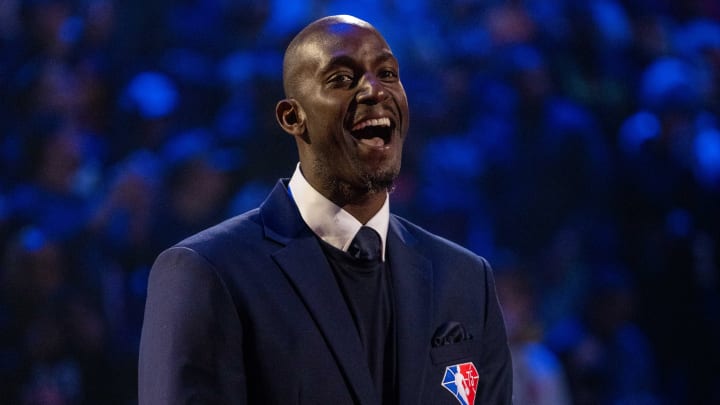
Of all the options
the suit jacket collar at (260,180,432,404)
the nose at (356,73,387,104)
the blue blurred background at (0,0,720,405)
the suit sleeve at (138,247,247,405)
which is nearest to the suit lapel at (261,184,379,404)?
the suit jacket collar at (260,180,432,404)

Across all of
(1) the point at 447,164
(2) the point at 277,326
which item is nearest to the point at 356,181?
(2) the point at 277,326

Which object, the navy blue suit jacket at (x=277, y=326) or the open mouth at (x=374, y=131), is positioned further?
the open mouth at (x=374, y=131)

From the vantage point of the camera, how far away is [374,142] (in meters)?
1.57

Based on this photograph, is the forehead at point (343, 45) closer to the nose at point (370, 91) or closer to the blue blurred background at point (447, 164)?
the nose at point (370, 91)

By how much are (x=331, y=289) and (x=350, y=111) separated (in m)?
0.30

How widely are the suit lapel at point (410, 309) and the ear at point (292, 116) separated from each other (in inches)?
9.9

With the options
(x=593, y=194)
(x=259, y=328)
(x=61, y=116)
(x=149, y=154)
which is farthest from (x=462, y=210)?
(x=259, y=328)

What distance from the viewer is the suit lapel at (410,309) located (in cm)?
151

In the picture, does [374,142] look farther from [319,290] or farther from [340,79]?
[319,290]

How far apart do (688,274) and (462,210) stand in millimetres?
1115

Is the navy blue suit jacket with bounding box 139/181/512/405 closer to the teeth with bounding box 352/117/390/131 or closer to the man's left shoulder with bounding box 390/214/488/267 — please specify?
the man's left shoulder with bounding box 390/214/488/267

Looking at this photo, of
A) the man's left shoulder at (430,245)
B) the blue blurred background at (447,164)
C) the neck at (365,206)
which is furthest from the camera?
the blue blurred background at (447,164)

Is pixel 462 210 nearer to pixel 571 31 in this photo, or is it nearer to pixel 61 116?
pixel 571 31

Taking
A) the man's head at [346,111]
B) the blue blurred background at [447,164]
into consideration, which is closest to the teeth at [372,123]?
the man's head at [346,111]
